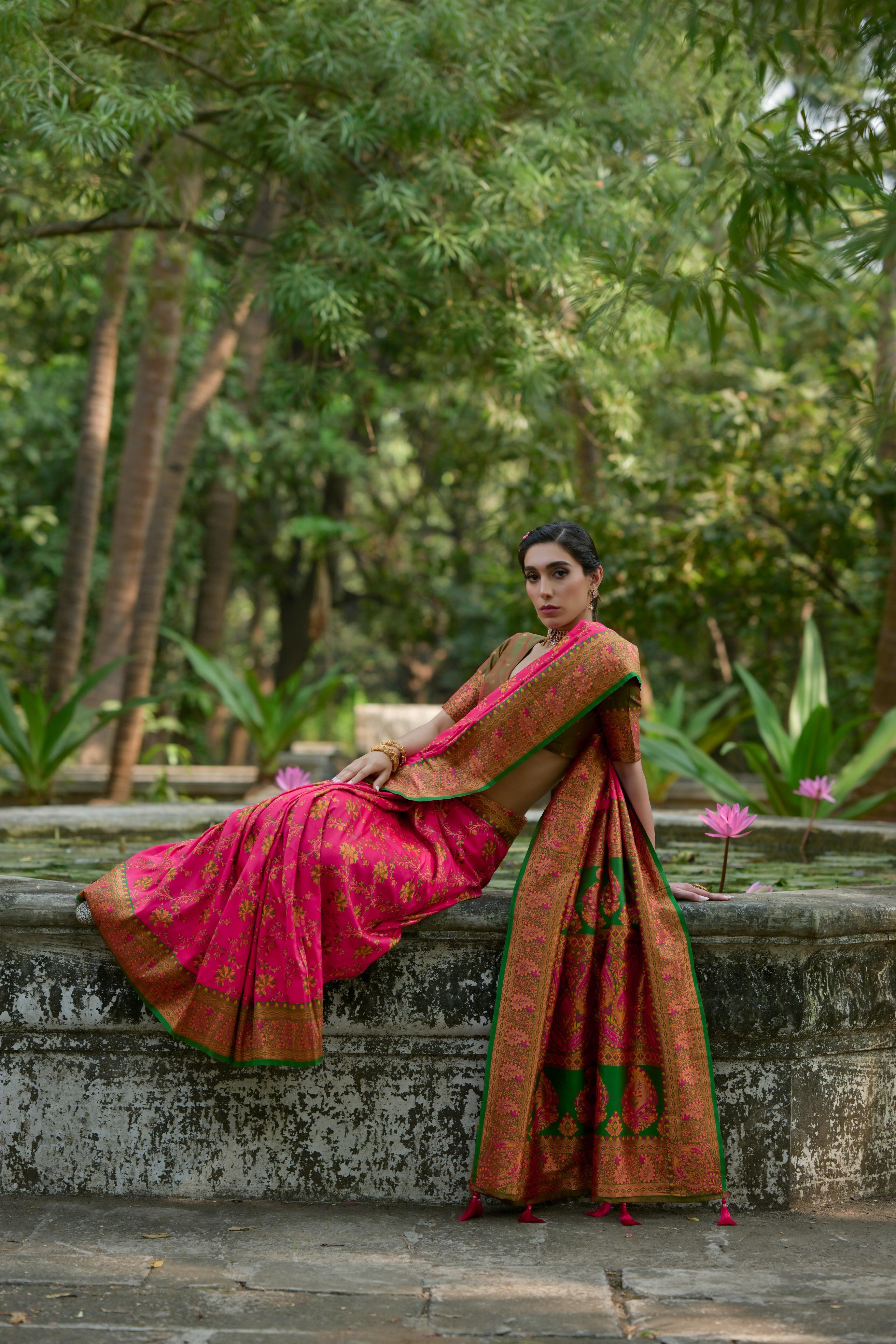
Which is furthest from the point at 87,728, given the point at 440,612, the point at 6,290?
the point at 440,612

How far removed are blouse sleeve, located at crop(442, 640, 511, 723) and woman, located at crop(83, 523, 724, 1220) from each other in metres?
0.20

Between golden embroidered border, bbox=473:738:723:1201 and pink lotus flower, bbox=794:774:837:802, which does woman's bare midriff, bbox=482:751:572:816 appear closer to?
golden embroidered border, bbox=473:738:723:1201

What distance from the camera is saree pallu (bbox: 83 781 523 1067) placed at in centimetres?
266

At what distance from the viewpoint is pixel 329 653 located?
1360cm

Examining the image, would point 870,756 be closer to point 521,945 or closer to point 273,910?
point 521,945

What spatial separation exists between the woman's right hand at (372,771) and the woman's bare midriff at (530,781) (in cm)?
23

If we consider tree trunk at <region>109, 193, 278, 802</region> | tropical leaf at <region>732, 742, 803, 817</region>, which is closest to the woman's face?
tropical leaf at <region>732, 742, 803, 817</region>

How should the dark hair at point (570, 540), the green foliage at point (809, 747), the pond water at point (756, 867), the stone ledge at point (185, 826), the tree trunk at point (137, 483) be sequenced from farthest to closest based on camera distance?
the tree trunk at point (137, 483), the green foliage at point (809, 747), the stone ledge at point (185, 826), the pond water at point (756, 867), the dark hair at point (570, 540)

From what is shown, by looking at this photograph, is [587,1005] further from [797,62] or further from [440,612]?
[440,612]

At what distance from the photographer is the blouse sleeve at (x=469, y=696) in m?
3.14

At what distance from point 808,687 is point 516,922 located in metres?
3.31

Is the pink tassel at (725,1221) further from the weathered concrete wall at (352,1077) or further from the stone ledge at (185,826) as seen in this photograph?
the stone ledge at (185,826)

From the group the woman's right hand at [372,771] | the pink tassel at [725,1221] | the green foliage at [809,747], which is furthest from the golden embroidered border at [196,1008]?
the green foliage at [809,747]

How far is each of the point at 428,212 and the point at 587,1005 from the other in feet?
10.3
